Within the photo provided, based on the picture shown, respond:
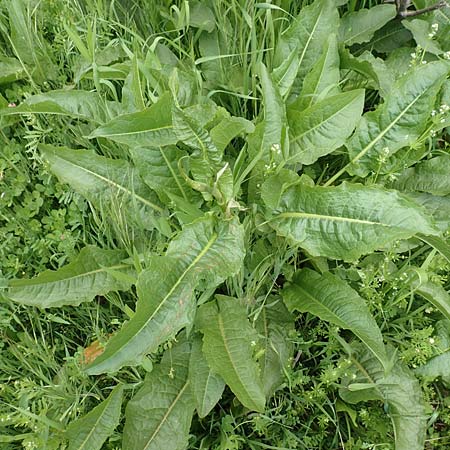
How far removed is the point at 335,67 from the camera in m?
1.84

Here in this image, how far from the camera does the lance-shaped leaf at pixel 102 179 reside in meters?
1.75

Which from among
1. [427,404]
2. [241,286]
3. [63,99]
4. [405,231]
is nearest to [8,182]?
[63,99]

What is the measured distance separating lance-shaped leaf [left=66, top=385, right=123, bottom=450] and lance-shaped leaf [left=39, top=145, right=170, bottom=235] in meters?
0.58

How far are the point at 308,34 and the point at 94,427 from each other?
4.94 ft

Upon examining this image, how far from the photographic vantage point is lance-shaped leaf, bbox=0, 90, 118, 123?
5.77ft

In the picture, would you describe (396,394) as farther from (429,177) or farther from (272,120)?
(272,120)

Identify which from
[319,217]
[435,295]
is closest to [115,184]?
[319,217]

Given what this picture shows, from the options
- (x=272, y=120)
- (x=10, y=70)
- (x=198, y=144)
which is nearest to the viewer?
(x=198, y=144)

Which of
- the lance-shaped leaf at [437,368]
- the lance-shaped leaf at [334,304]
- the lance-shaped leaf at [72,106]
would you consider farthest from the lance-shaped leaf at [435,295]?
the lance-shaped leaf at [72,106]

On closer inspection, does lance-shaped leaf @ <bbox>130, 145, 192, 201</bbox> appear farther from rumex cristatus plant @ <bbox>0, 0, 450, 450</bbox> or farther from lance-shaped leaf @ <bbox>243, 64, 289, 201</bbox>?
lance-shaped leaf @ <bbox>243, 64, 289, 201</bbox>

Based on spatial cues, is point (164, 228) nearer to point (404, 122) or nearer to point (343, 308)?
point (343, 308)

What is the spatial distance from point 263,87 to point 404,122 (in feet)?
1.63

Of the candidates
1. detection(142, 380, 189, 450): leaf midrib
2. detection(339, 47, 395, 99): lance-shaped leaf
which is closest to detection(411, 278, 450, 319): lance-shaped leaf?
detection(339, 47, 395, 99): lance-shaped leaf

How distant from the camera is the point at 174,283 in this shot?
1450 millimetres
